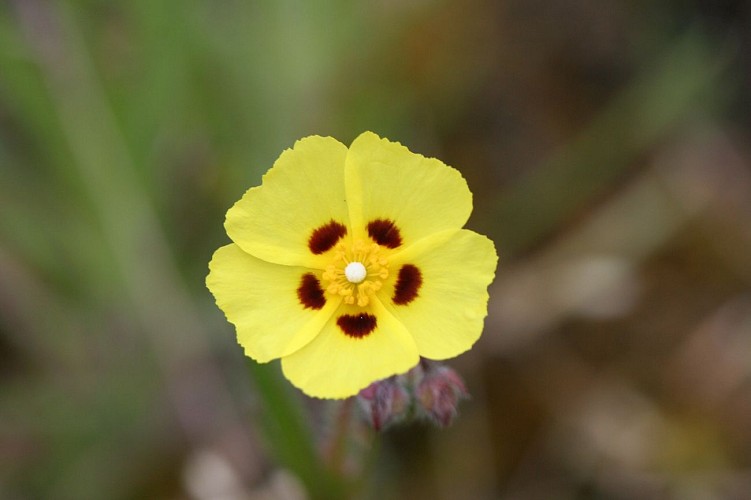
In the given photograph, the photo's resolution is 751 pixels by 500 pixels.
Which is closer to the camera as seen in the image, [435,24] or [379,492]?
[379,492]

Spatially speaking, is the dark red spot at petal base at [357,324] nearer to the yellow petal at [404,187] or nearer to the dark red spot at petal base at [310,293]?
the dark red spot at petal base at [310,293]

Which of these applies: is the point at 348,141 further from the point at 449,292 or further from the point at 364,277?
the point at 449,292

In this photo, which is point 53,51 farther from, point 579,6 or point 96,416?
point 579,6

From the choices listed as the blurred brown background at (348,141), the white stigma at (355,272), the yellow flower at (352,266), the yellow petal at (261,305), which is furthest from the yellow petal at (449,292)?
the blurred brown background at (348,141)

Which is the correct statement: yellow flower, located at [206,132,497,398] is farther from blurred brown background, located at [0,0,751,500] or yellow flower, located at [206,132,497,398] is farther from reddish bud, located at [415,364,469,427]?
blurred brown background, located at [0,0,751,500]

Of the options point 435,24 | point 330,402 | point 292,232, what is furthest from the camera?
point 435,24

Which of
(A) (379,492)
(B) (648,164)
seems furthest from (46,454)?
(B) (648,164)

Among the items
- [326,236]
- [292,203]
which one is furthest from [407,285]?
[292,203]
